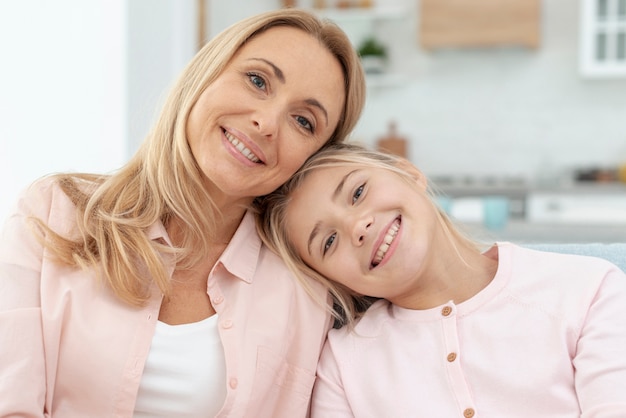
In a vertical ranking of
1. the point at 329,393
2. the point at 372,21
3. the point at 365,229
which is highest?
the point at 372,21

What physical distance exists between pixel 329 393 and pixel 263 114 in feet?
1.87

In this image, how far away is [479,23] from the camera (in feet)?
17.6

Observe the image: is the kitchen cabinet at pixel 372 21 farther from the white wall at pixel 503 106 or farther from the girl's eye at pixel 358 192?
the girl's eye at pixel 358 192

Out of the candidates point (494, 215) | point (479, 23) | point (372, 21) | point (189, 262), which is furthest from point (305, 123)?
point (372, 21)

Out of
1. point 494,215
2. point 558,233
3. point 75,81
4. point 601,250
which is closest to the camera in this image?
point 601,250

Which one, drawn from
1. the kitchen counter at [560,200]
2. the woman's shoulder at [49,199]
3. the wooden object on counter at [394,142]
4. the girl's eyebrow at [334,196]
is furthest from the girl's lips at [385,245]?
the wooden object on counter at [394,142]

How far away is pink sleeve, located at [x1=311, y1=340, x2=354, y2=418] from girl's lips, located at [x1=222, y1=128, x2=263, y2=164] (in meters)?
0.43

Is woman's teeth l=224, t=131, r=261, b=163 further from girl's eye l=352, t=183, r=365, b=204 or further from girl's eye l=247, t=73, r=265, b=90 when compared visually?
girl's eye l=352, t=183, r=365, b=204

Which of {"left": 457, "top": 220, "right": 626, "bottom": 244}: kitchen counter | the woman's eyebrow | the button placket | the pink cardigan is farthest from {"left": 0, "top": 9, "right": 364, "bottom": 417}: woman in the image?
{"left": 457, "top": 220, "right": 626, "bottom": 244}: kitchen counter

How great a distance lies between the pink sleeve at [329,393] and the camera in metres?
1.59

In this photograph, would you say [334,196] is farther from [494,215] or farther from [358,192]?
[494,215]

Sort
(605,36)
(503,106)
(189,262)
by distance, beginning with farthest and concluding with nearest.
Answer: (503,106) → (605,36) → (189,262)

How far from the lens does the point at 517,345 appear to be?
1511 mm

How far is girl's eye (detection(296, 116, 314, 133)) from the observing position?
64.3 inches
